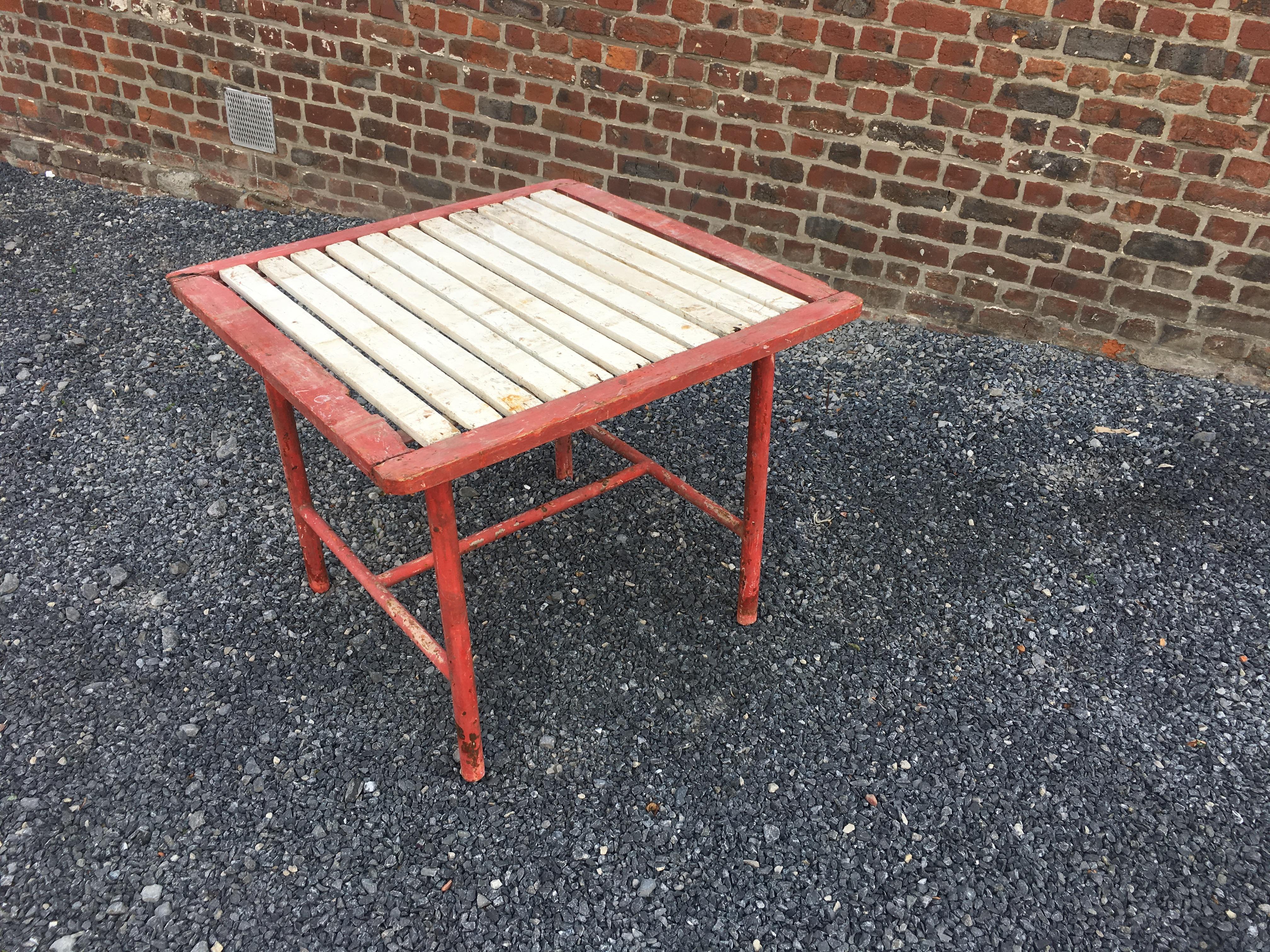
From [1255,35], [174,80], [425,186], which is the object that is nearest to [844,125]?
[1255,35]

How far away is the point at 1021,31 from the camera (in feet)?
10.3

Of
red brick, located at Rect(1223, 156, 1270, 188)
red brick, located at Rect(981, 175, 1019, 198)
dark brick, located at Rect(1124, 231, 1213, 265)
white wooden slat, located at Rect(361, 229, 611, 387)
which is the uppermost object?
white wooden slat, located at Rect(361, 229, 611, 387)

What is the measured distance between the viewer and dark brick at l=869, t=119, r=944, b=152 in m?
3.38

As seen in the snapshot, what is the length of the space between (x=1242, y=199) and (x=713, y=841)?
2.76 meters

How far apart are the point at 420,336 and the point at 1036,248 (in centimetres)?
248

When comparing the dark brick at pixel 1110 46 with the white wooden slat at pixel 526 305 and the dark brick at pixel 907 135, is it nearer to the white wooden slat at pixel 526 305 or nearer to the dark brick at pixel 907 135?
the dark brick at pixel 907 135

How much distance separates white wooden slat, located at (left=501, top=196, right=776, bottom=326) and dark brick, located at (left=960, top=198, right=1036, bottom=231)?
1650mm

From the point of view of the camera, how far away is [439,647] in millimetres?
2066

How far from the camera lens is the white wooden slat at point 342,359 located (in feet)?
5.60

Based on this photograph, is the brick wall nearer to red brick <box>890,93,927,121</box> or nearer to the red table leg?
red brick <box>890,93,927,121</box>

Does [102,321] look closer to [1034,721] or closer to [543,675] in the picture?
[543,675]

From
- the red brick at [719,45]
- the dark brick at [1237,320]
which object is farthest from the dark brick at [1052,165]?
the red brick at [719,45]

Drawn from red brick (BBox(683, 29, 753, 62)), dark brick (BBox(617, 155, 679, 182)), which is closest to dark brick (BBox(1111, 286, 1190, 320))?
red brick (BBox(683, 29, 753, 62))

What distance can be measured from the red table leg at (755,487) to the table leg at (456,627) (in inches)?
29.3
